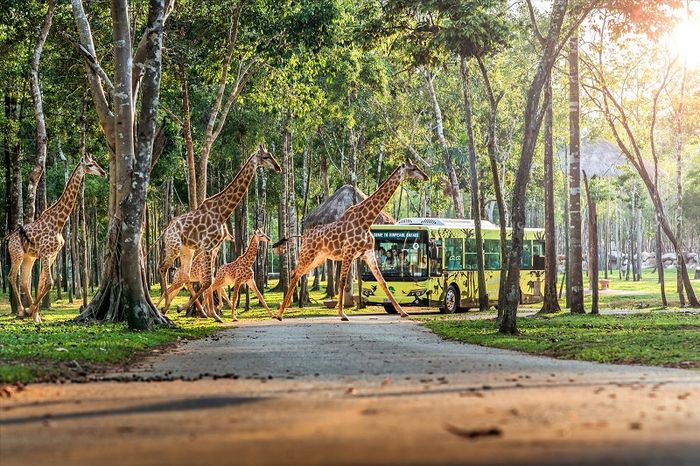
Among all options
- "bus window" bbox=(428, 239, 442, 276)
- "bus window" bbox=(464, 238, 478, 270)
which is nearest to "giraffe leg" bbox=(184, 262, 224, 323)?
"bus window" bbox=(428, 239, 442, 276)

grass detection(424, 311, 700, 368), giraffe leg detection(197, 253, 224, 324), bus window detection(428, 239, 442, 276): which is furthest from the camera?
bus window detection(428, 239, 442, 276)

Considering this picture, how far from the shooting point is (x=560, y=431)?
710 centimetres

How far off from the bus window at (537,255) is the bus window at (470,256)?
435 centimetres

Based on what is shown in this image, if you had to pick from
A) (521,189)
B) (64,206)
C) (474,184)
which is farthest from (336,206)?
(521,189)

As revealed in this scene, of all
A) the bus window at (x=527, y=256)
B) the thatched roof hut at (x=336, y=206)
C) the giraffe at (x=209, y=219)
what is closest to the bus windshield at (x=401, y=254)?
the thatched roof hut at (x=336, y=206)

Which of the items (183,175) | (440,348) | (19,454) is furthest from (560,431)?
(183,175)

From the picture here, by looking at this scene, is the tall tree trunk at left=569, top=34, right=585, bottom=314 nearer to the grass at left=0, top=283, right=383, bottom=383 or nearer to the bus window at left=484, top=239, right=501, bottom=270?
the bus window at left=484, top=239, right=501, bottom=270

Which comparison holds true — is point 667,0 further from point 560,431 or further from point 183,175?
point 183,175

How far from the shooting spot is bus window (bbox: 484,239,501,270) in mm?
39688

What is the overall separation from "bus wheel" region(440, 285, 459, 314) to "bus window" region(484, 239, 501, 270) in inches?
90.5

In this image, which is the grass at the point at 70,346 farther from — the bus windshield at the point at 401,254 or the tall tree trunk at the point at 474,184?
the bus windshield at the point at 401,254

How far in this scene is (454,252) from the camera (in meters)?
38.2

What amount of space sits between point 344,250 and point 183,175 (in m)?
27.6

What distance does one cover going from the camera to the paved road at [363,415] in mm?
6285
